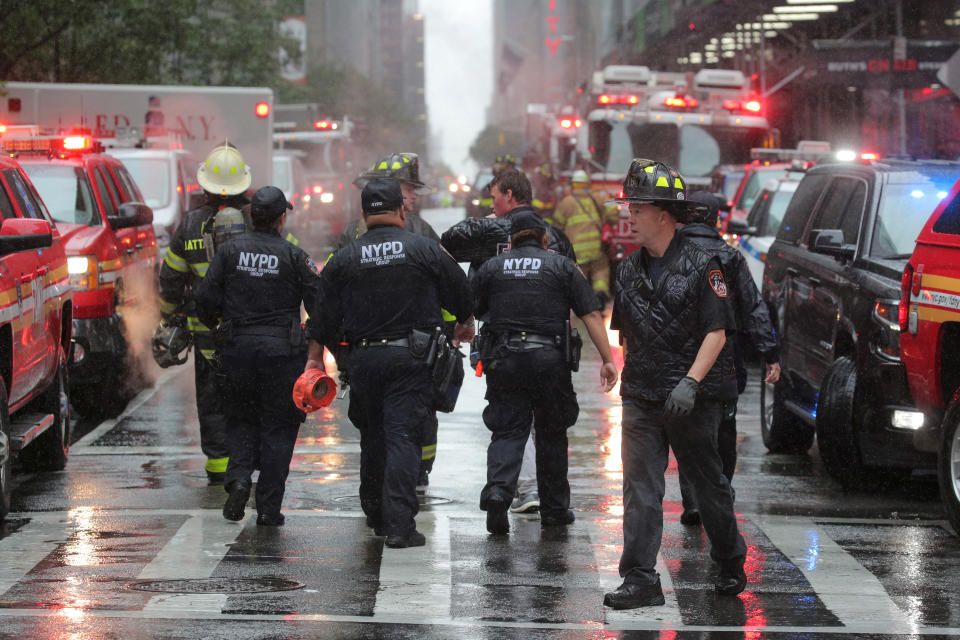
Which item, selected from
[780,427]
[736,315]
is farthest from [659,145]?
[736,315]

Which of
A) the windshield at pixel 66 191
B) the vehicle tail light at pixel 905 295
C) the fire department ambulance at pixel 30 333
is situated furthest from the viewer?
the windshield at pixel 66 191

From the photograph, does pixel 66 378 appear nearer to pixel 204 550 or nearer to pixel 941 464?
pixel 204 550

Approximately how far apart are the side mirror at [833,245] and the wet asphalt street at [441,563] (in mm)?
1446

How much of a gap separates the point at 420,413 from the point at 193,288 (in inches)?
98.7

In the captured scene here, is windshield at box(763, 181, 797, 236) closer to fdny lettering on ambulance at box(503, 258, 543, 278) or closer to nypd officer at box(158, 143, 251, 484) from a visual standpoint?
nypd officer at box(158, 143, 251, 484)

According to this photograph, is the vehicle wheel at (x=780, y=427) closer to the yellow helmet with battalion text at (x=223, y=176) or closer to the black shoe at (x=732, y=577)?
the yellow helmet with battalion text at (x=223, y=176)

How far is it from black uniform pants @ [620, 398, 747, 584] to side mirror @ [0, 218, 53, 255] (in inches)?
136

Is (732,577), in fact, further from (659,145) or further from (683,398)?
(659,145)

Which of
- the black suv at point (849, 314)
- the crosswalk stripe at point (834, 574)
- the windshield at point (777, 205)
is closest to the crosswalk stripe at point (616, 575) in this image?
the crosswalk stripe at point (834, 574)

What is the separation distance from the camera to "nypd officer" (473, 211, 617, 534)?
791 centimetres

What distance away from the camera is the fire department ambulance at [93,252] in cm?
1198

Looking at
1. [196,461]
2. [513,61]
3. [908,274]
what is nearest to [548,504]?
[908,274]

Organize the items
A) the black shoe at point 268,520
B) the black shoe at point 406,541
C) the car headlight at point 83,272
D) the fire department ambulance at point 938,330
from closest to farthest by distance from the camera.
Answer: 1. the black shoe at point 406,541
2. the fire department ambulance at point 938,330
3. the black shoe at point 268,520
4. the car headlight at point 83,272

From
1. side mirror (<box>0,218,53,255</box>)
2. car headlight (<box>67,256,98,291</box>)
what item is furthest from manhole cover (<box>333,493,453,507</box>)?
car headlight (<box>67,256,98,291</box>)
